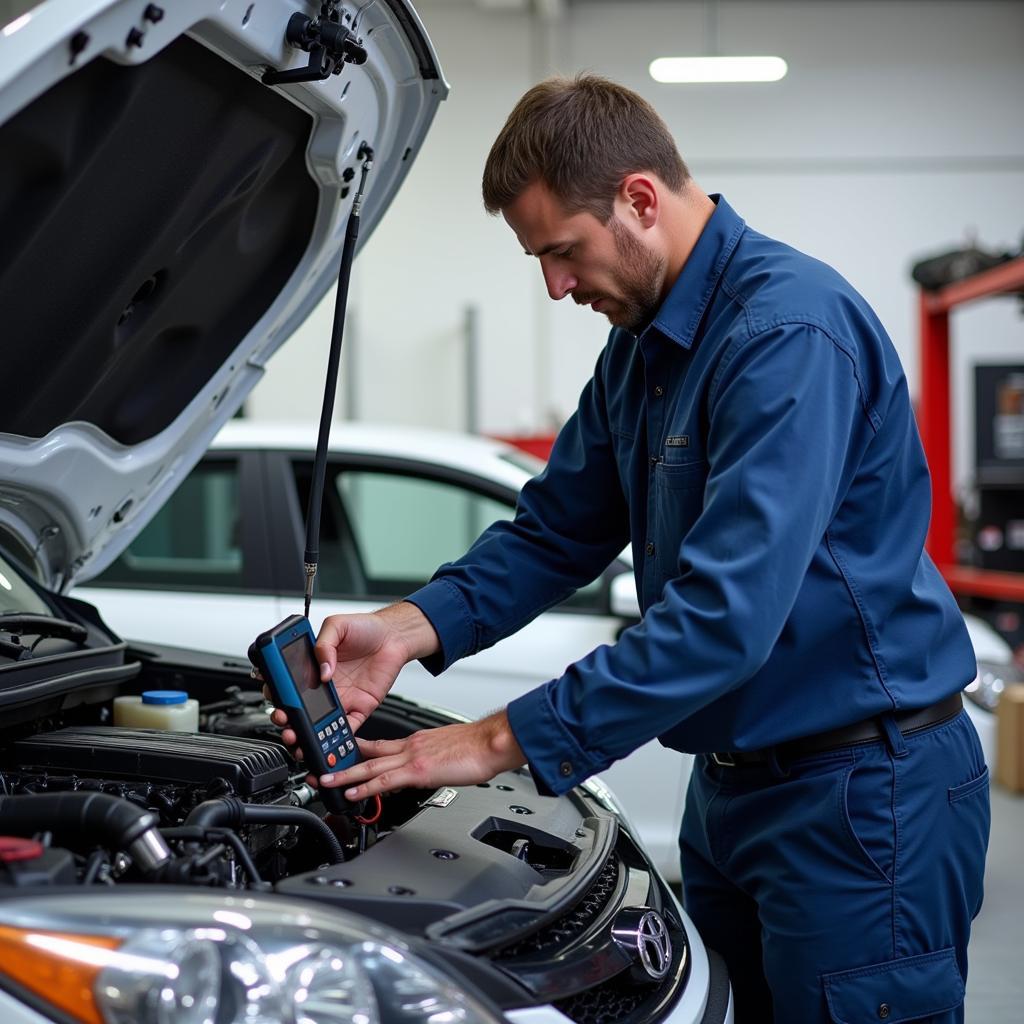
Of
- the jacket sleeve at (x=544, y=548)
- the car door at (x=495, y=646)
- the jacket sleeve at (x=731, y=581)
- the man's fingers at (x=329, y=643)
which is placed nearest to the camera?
the jacket sleeve at (x=731, y=581)

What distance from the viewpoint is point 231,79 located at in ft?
5.05

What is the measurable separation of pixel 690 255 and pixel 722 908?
35.6 inches

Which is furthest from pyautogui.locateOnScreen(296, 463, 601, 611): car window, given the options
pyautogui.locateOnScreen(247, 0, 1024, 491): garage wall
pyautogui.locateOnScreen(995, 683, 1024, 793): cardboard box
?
pyautogui.locateOnScreen(995, 683, 1024, 793): cardboard box

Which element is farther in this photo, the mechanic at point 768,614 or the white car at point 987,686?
the white car at point 987,686

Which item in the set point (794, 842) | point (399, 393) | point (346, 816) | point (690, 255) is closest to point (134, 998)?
point (346, 816)

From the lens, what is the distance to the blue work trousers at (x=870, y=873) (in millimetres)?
1442

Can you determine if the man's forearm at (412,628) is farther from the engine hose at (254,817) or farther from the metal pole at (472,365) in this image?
the metal pole at (472,365)

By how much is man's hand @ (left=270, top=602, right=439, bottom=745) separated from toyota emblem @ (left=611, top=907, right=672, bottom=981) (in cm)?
47

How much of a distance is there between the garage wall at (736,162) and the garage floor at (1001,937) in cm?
462

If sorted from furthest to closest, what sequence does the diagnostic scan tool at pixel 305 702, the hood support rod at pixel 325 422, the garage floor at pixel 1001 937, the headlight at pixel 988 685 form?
the headlight at pixel 988 685 < the garage floor at pixel 1001 937 < the hood support rod at pixel 325 422 < the diagnostic scan tool at pixel 305 702

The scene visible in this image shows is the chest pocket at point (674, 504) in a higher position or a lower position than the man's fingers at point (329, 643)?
higher

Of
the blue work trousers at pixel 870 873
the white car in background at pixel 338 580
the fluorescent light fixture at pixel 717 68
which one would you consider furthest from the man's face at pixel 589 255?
the fluorescent light fixture at pixel 717 68

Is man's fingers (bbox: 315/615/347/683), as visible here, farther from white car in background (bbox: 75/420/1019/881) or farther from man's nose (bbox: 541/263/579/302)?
white car in background (bbox: 75/420/1019/881)

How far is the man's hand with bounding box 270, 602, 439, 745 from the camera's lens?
166 centimetres
